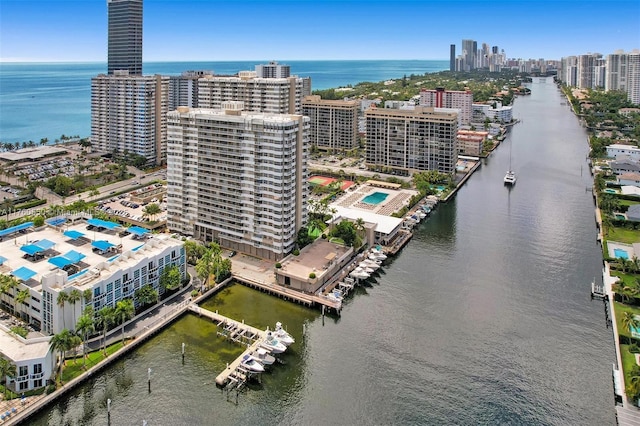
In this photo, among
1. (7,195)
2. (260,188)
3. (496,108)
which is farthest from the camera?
(496,108)

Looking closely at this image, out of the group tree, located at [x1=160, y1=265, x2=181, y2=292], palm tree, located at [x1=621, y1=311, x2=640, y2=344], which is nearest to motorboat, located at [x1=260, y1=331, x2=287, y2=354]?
tree, located at [x1=160, y1=265, x2=181, y2=292]

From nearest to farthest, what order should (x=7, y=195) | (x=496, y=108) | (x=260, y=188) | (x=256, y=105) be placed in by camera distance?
(x=260, y=188) < (x=7, y=195) < (x=256, y=105) < (x=496, y=108)

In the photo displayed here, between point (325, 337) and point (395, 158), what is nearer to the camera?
point (325, 337)

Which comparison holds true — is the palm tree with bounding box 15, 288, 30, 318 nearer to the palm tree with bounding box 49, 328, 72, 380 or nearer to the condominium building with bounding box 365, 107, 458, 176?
the palm tree with bounding box 49, 328, 72, 380

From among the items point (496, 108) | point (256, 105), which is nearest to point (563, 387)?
point (256, 105)

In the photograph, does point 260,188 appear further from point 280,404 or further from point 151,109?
point 151,109

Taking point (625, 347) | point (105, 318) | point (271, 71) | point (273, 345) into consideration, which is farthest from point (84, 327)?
point (271, 71)
